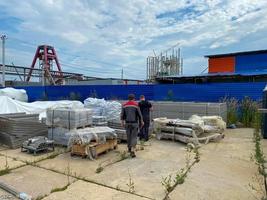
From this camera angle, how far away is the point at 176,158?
6.68 metres

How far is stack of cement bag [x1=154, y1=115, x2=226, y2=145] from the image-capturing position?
842 centimetres

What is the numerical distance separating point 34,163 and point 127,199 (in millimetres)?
3086

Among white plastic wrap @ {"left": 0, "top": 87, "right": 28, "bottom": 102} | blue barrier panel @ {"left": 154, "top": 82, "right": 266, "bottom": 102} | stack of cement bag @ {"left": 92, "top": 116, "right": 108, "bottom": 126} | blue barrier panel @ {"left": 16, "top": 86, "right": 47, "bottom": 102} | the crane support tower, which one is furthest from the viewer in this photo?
the crane support tower

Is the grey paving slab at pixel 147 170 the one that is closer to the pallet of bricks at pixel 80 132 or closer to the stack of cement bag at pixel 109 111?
the pallet of bricks at pixel 80 132

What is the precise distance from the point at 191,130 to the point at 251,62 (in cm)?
1701

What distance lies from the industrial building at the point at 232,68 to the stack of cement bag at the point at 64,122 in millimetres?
13952

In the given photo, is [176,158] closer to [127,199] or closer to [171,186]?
[171,186]

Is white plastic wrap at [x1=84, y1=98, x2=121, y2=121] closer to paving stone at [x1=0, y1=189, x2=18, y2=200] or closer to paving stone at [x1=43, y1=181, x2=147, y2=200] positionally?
paving stone at [x1=43, y1=181, x2=147, y2=200]

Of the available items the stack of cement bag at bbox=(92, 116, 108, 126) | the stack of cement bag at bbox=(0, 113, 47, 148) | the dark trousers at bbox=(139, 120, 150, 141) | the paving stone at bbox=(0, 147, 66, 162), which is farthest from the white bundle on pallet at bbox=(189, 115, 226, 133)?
the stack of cement bag at bbox=(0, 113, 47, 148)

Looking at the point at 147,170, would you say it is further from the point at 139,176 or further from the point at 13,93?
the point at 13,93

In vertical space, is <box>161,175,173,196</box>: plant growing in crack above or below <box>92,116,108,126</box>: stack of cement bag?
below

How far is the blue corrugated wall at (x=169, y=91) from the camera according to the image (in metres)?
12.9

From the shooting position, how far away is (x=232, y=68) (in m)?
23.4

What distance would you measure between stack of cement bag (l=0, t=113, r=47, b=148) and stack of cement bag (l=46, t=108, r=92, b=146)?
22.8 inches
